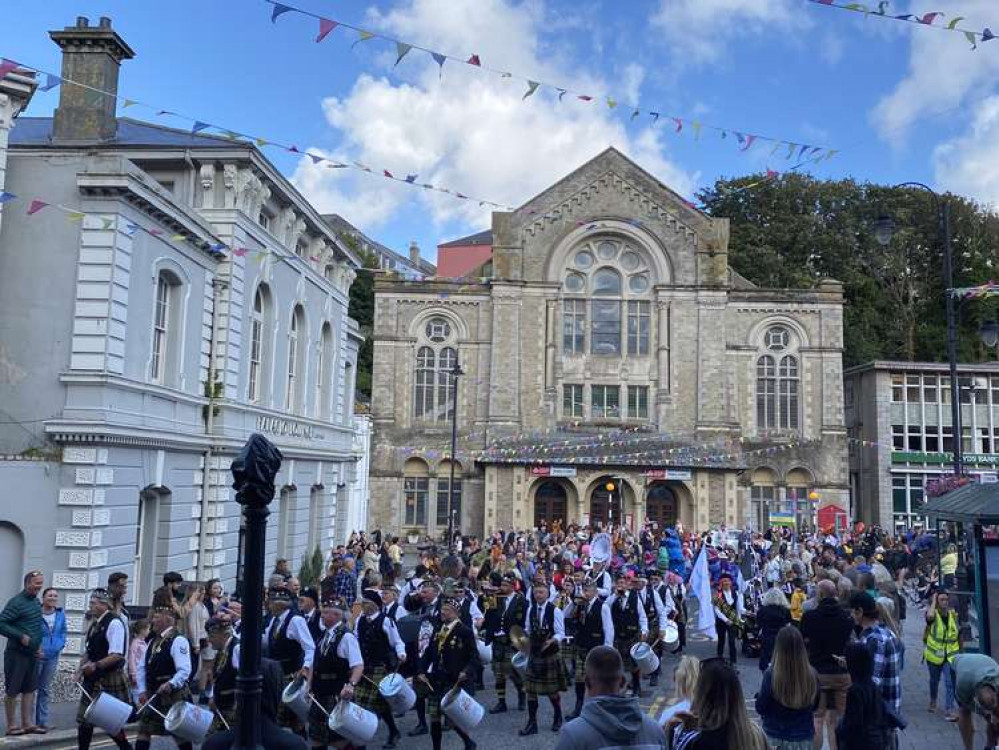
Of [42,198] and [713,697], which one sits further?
[42,198]

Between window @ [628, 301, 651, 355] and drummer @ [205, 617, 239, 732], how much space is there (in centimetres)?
3860

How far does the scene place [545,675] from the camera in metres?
12.4

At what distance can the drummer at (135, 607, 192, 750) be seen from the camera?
9641 mm

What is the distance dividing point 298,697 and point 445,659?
225 centimetres

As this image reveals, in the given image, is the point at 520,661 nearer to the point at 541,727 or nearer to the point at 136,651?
the point at 541,727

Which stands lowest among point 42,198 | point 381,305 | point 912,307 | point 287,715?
point 287,715

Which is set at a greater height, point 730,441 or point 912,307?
point 912,307

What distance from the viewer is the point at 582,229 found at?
4628 centimetres

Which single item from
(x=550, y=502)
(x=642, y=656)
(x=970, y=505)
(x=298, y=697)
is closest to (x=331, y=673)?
(x=298, y=697)

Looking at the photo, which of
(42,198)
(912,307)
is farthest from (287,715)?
(912,307)

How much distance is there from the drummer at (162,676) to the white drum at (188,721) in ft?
1.79

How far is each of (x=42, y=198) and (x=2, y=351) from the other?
9.11 ft

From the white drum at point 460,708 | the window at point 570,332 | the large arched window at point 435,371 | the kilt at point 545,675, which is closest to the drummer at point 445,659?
the white drum at point 460,708

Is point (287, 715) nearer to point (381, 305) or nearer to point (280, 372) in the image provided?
point (280, 372)
